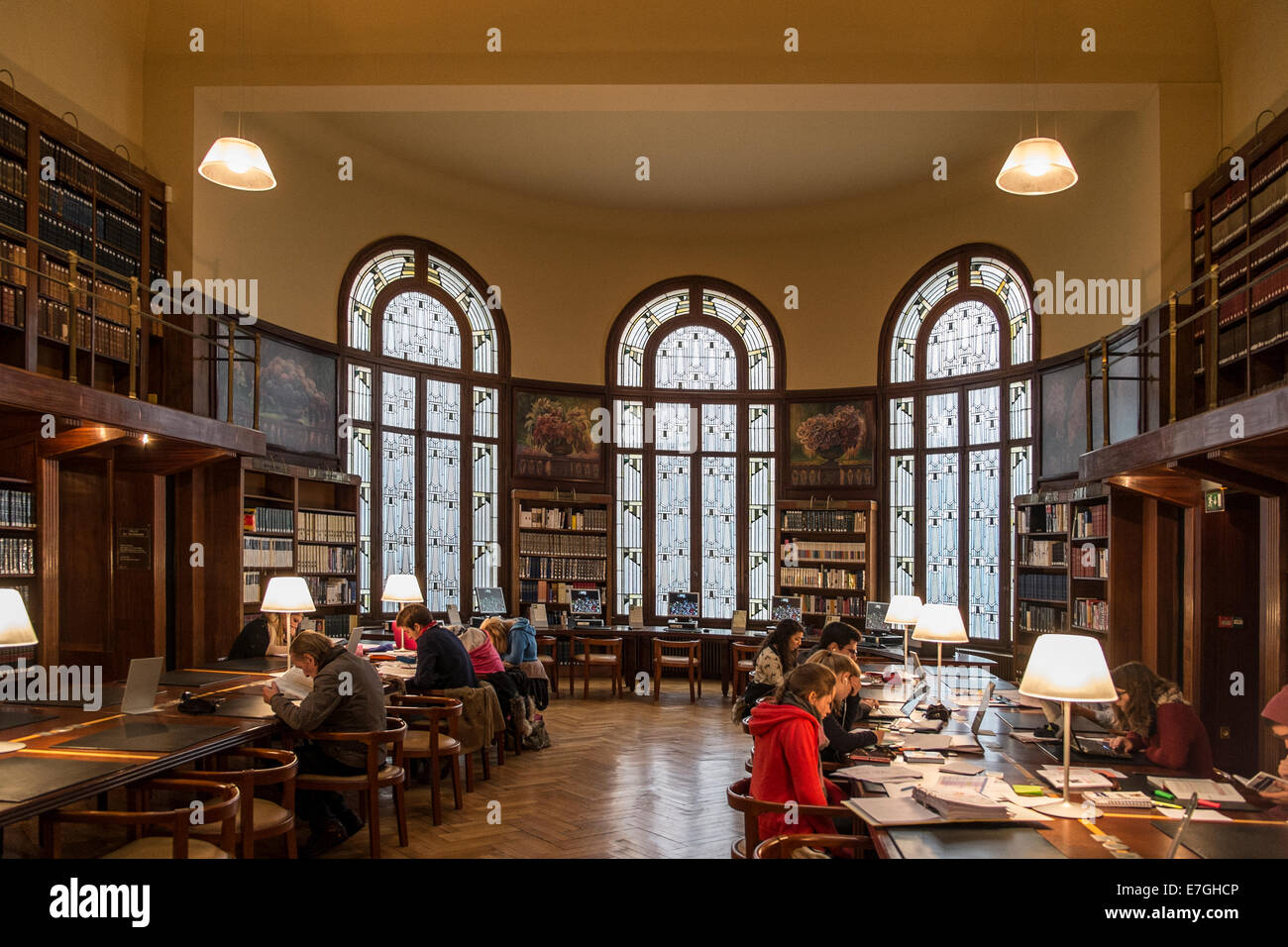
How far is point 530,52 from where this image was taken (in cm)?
804

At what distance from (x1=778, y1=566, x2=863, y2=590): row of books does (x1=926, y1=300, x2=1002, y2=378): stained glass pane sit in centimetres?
256

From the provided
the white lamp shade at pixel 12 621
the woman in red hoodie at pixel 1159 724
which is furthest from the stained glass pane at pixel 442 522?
the woman in red hoodie at pixel 1159 724

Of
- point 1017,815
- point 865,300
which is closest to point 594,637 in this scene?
point 865,300

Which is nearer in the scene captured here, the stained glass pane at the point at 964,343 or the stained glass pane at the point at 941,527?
the stained glass pane at the point at 964,343

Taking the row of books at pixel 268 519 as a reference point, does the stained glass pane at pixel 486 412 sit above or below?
above

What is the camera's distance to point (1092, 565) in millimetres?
8188

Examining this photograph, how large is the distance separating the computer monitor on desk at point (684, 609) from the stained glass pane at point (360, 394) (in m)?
4.06

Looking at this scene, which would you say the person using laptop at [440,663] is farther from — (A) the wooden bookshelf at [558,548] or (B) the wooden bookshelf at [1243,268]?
(B) the wooden bookshelf at [1243,268]

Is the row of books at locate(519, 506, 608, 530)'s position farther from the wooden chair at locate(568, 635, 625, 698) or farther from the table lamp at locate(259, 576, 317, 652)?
the table lamp at locate(259, 576, 317, 652)

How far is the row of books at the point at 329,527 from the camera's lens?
918cm

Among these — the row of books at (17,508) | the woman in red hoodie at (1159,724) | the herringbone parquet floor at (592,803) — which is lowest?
the herringbone parquet floor at (592,803)
